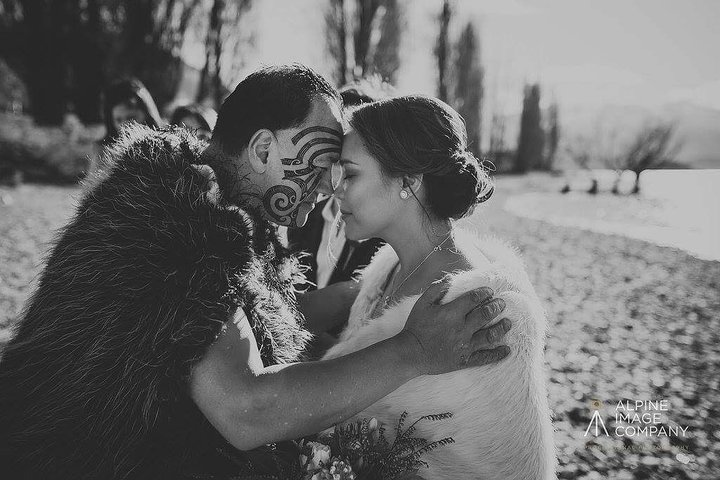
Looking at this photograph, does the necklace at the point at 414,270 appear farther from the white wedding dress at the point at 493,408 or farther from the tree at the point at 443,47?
the tree at the point at 443,47

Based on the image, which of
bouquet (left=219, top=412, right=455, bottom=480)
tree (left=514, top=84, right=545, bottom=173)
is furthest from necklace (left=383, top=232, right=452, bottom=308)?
tree (left=514, top=84, right=545, bottom=173)

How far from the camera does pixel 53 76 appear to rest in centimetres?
2306

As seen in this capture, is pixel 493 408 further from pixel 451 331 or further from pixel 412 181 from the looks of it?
pixel 412 181

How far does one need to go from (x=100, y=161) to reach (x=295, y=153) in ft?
2.75

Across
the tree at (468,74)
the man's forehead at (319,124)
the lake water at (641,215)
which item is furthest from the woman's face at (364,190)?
the tree at (468,74)

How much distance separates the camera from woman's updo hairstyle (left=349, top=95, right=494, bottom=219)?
7.77 ft

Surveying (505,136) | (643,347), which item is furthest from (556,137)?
(643,347)

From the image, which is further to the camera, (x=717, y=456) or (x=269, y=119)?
(x=717, y=456)

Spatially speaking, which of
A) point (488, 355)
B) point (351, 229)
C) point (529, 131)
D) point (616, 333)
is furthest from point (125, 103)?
point (529, 131)

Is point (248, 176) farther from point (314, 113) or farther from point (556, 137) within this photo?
point (556, 137)

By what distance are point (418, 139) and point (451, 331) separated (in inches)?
42.1

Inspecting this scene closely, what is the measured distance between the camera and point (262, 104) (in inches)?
83.4

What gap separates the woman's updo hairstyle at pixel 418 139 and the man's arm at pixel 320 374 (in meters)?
0.83

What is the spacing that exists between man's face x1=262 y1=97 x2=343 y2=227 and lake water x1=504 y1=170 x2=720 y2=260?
48.8 feet
